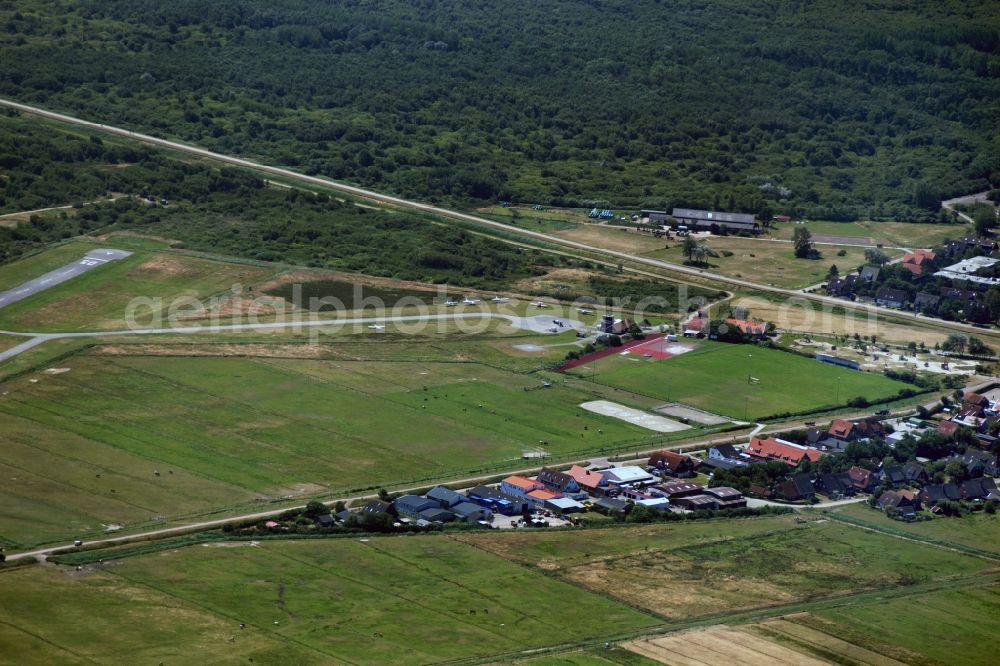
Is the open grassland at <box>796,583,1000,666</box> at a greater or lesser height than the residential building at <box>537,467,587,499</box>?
lesser

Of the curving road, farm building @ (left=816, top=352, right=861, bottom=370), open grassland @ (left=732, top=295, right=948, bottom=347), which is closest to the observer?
farm building @ (left=816, top=352, right=861, bottom=370)

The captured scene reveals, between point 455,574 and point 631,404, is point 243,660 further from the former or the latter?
point 631,404

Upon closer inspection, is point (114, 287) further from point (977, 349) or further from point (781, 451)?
point (977, 349)

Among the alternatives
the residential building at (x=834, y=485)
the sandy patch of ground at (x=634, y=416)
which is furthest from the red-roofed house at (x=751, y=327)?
the residential building at (x=834, y=485)

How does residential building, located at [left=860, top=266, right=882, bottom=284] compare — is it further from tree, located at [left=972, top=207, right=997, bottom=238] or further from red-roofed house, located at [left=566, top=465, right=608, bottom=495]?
red-roofed house, located at [left=566, top=465, right=608, bottom=495]

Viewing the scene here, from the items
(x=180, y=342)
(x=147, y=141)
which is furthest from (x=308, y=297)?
(x=147, y=141)

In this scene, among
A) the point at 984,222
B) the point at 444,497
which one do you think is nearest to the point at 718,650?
the point at 444,497

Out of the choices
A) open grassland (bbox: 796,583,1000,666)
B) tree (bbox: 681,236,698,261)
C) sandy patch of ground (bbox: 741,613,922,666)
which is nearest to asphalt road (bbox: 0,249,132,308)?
tree (bbox: 681,236,698,261)
